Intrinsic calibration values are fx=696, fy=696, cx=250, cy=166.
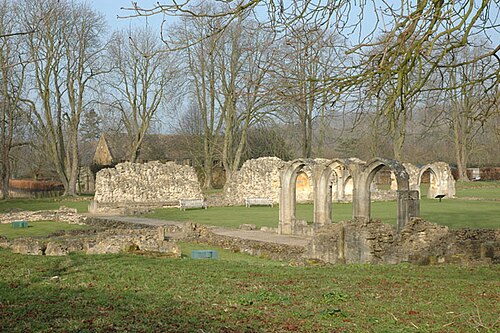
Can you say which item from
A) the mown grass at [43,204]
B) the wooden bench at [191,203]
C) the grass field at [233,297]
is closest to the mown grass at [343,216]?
the wooden bench at [191,203]

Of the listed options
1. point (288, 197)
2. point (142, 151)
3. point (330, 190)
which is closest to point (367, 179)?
point (330, 190)

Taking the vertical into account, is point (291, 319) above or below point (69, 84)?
below

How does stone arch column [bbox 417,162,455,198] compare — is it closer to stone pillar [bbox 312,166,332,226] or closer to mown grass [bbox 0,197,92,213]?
mown grass [bbox 0,197,92,213]

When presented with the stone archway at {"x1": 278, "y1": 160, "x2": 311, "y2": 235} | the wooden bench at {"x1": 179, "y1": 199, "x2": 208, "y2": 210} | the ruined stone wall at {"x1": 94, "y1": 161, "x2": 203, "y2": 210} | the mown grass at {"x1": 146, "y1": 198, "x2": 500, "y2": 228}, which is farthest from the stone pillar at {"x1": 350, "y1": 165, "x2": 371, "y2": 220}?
the ruined stone wall at {"x1": 94, "y1": 161, "x2": 203, "y2": 210}

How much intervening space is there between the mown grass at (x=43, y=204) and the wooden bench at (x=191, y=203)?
190 inches

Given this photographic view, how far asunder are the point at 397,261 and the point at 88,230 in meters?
13.2

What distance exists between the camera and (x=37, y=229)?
990 inches

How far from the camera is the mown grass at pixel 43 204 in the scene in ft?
117

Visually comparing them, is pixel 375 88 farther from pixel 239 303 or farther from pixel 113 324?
pixel 113 324

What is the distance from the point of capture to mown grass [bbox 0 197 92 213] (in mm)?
35750

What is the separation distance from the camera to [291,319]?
701 centimetres

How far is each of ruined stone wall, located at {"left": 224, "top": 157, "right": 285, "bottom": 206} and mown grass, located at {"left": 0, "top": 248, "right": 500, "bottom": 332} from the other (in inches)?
1191

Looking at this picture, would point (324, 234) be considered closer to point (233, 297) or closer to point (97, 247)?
point (97, 247)

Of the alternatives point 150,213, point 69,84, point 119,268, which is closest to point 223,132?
point 69,84
